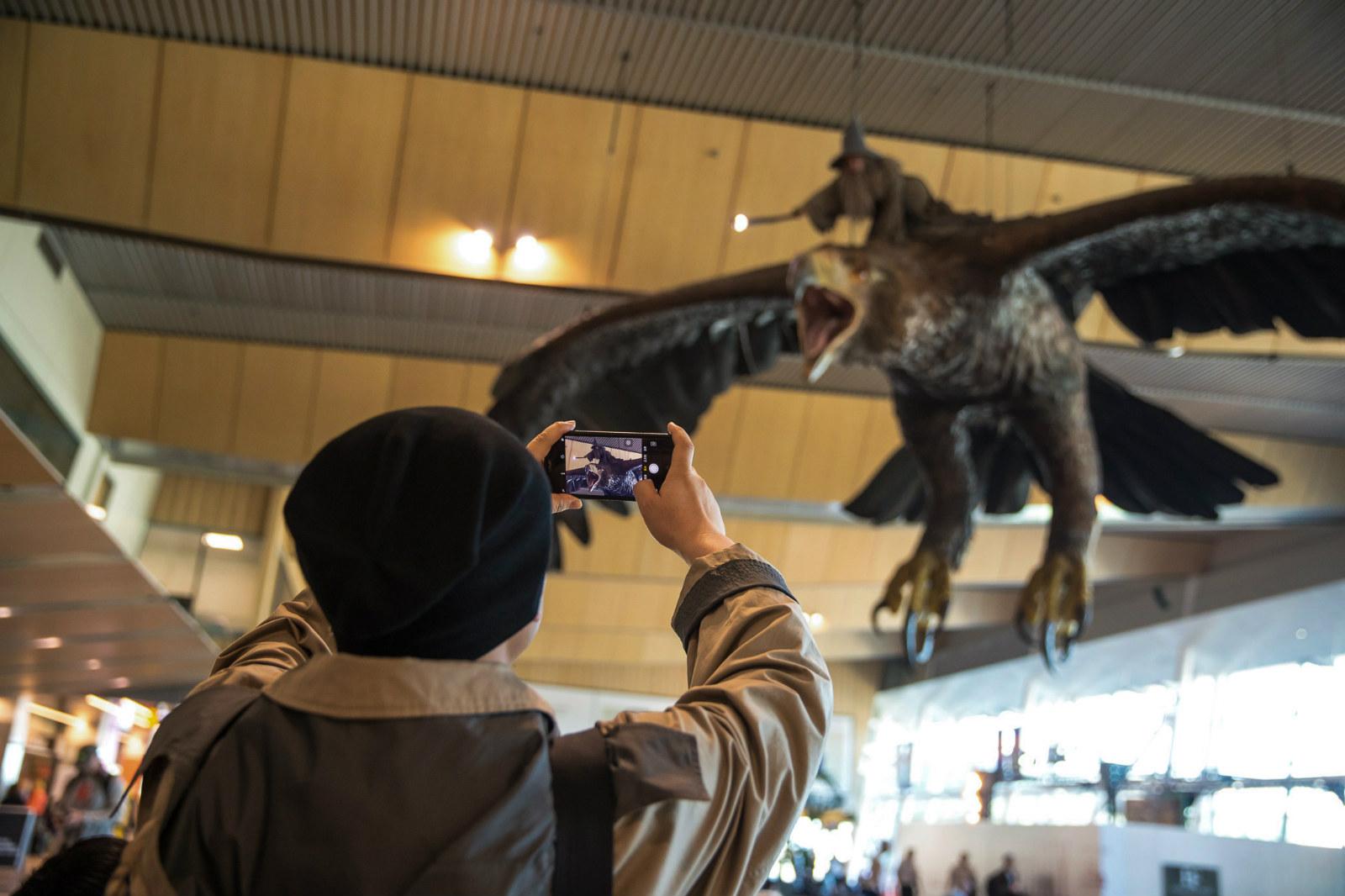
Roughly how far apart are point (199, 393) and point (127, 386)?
1.79ft

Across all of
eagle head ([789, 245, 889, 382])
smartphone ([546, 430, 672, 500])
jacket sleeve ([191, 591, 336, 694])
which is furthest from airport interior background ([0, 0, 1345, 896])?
smartphone ([546, 430, 672, 500])

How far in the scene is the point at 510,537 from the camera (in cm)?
73

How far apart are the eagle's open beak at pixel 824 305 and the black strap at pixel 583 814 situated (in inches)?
133

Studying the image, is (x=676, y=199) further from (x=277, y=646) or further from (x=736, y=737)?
(x=736, y=737)

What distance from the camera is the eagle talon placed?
4.48 metres

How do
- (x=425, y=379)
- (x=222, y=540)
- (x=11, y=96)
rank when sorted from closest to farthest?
(x=11, y=96)
(x=425, y=379)
(x=222, y=540)

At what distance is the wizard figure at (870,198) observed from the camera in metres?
4.45

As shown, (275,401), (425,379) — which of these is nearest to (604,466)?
(425,379)

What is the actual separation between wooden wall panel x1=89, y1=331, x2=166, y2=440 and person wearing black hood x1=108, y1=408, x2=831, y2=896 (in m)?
8.71

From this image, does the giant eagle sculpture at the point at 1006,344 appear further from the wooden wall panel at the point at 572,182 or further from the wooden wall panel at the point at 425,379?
the wooden wall panel at the point at 425,379

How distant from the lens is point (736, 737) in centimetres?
76

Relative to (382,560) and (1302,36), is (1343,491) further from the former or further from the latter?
(382,560)

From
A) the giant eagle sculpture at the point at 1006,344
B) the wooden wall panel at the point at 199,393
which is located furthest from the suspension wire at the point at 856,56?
the wooden wall panel at the point at 199,393

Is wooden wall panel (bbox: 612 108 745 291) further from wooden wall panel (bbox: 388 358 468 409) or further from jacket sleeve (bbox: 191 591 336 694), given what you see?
jacket sleeve (bbox: 191 591 336 694)
